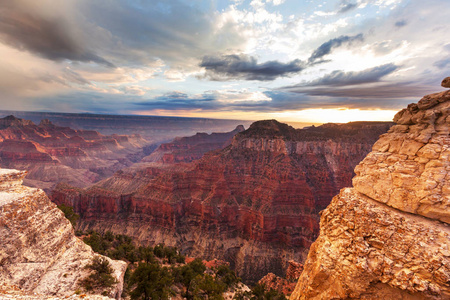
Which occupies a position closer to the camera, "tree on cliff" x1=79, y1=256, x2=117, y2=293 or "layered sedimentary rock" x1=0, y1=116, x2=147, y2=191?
"tree on cliff" x1=79, y1=256, x2=117, y2=293

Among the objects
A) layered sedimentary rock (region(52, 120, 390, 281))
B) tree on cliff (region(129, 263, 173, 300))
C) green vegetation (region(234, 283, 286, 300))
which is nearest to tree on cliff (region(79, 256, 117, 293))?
tree on cliff (region(129, 263, 173, 300))

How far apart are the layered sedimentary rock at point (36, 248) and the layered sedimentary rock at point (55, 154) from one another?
101 meters

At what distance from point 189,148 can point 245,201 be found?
106 m

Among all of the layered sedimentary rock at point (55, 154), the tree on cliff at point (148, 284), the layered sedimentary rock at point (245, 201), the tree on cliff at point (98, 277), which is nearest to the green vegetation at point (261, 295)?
the tree on cliff at point (148, 284)

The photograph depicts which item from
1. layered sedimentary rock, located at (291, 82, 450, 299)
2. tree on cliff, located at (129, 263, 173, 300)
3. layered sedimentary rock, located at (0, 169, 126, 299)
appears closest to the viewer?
layered sedimentary rock, located at (291, 82, 450, 299)

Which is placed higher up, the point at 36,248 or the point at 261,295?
the point at 36,248

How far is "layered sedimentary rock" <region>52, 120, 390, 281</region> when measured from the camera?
51938mm

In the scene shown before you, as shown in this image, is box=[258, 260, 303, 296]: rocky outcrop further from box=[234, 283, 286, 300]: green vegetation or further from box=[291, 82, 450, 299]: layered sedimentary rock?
box=[291, 82, 450, 299]: layered sedimentary rock

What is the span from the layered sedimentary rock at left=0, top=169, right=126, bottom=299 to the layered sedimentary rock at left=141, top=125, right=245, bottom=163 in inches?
4915

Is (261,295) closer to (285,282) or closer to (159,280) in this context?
(285,282)

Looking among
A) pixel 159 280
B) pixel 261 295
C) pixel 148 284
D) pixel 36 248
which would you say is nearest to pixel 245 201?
pixel 261 295

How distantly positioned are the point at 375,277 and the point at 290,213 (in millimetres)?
49055

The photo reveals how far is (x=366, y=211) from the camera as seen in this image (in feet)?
30.9

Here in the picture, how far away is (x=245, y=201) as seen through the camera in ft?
201
